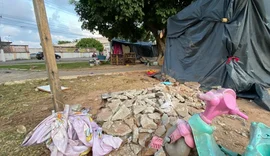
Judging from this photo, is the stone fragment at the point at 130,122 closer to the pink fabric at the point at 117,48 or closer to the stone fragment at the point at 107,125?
the stone fragment at the point at 107,125

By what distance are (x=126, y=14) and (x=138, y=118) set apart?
6.26 m

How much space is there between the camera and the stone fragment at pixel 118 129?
1.98 metres

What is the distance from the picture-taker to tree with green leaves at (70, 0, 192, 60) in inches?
297

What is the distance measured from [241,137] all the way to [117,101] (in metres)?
1.79

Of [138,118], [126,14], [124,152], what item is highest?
[126,14]

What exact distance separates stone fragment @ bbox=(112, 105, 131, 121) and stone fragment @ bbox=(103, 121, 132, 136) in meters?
0.09

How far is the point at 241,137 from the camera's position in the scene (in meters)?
1.99

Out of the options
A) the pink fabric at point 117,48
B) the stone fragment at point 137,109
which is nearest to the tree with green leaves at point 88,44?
the pink fabric at point 117,48

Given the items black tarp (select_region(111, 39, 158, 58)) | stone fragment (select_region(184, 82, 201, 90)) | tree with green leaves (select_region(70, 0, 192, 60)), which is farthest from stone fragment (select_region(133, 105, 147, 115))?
black tarp (select_region(111, 39, 158, 58))

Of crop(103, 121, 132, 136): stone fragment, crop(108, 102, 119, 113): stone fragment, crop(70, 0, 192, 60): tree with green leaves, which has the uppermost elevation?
crop(70, 0, 192, 60): tree with green leaves

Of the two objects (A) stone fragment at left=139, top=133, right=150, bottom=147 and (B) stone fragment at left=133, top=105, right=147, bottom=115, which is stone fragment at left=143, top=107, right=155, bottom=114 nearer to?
(B) stone fragment at left=133, top=105, right=147, bottom=115

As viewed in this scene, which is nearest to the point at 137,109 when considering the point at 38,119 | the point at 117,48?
the point at 38,119

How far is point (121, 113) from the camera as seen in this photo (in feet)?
7.34

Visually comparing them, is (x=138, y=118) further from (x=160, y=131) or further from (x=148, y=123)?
(x=160, y=131)
